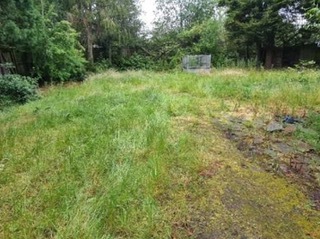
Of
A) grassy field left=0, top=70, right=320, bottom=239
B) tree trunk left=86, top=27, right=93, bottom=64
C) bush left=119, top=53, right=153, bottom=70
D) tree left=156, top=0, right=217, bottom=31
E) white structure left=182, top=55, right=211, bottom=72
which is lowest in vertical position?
bush left=119, top=53, right=153, bottom=70

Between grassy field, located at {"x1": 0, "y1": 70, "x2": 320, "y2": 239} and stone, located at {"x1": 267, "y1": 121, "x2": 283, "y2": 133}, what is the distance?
0.49 m

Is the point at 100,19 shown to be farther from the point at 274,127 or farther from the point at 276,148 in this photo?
the point at 276,148

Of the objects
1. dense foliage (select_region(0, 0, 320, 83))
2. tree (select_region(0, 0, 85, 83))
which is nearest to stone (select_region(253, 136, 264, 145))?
dense foliage (select_region(0, 0, 320, 83))

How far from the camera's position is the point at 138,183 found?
92.8 inches

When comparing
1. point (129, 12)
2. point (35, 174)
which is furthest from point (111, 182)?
point (129, 12)

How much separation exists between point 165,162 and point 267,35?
1073cm

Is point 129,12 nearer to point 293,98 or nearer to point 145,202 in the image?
point 293,98

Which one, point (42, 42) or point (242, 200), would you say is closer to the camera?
point (242, 200)

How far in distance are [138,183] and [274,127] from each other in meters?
2.18

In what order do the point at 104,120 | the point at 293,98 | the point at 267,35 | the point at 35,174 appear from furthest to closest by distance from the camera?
the point at 267,35
the point at 293,98
the point at 104,120
the point at 35,174

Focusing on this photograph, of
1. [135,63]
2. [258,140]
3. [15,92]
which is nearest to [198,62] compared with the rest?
[135,63]

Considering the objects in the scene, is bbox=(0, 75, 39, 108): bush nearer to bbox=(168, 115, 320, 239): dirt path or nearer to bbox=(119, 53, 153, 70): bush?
bbox=(168, 115, 320, 239): dirt path

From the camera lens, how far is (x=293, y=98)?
514cm

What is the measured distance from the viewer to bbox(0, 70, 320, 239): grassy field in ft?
6.36
